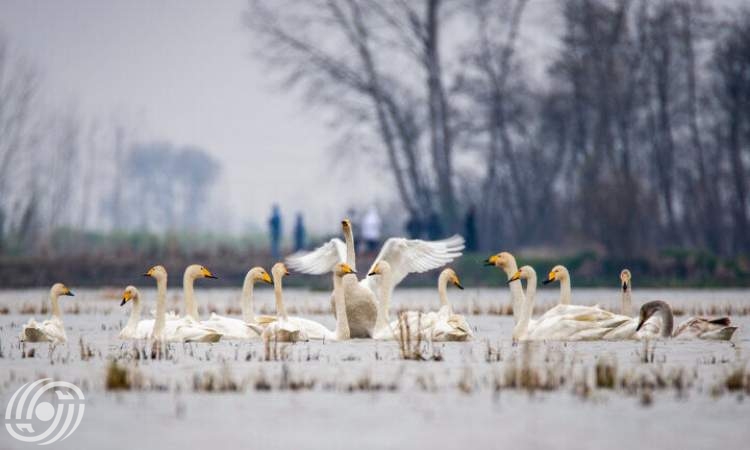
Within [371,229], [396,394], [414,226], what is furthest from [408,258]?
[414,226]

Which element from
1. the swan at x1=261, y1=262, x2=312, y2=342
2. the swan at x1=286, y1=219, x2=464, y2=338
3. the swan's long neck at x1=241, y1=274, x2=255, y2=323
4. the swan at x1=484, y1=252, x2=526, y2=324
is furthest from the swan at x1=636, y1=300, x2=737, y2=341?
the swan's long neck at x1=241, y1=274, x2=255, y2=323

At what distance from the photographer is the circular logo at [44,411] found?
8273mm

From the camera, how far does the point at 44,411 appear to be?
29.6 ft

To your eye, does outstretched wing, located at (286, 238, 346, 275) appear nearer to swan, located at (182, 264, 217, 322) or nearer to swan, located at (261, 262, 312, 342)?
swan, located at (182, 264, 217, 322)

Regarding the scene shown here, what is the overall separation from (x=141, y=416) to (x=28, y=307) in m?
14.3

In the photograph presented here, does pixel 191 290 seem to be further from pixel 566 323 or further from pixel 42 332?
pixel 566 323

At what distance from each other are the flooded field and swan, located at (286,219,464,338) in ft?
4.12

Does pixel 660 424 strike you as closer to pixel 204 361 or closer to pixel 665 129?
pixel 204 361

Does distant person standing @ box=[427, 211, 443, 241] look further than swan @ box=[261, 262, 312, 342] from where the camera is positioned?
Yes

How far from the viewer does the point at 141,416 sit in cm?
881

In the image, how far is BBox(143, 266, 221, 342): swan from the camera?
14367mm

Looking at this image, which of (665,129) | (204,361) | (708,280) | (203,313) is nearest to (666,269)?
(708,280)

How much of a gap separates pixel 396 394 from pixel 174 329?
207 inches

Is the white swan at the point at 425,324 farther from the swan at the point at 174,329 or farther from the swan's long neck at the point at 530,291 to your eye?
the swan at the point at 174,329
